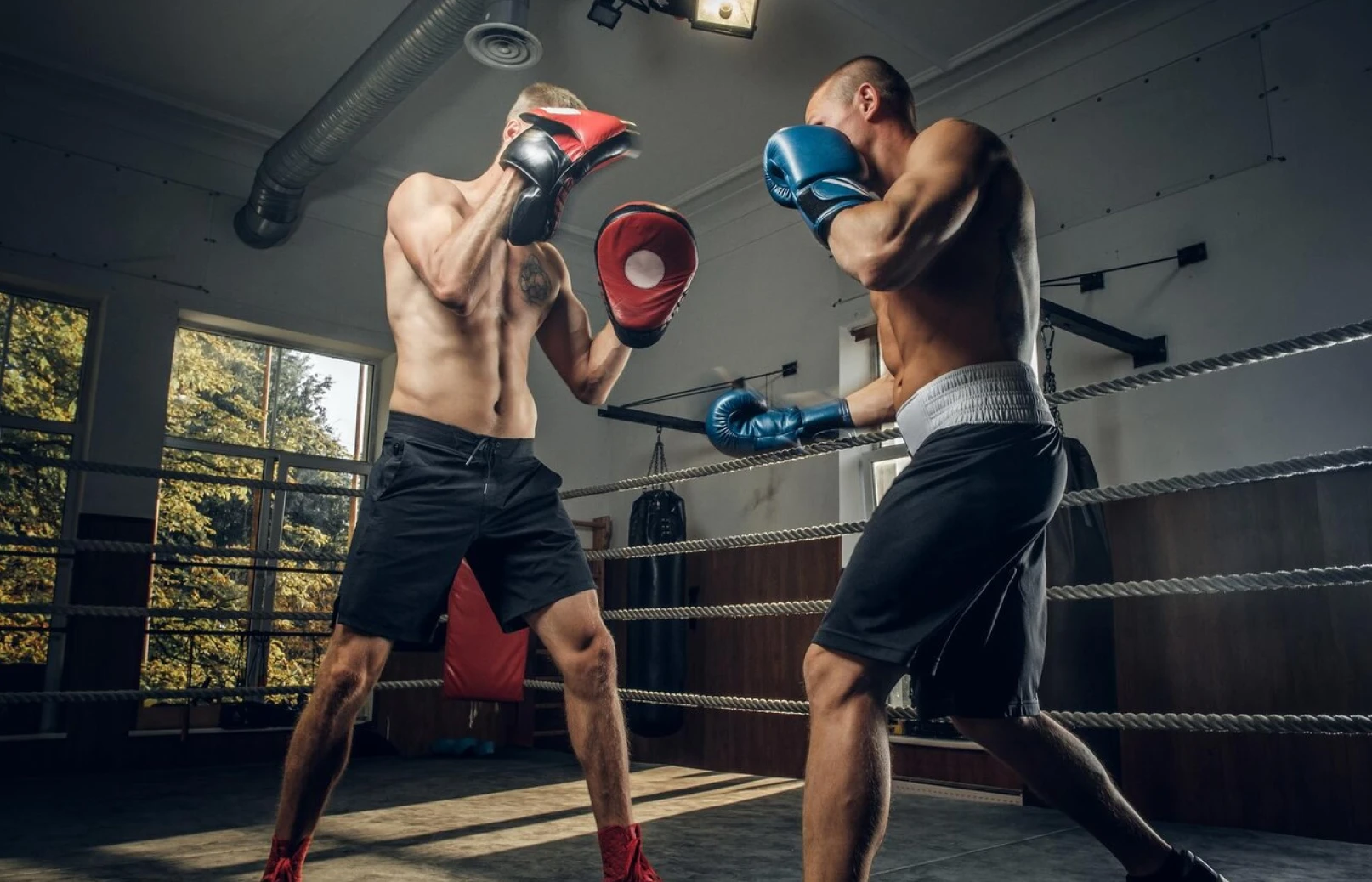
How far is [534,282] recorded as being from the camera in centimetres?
201

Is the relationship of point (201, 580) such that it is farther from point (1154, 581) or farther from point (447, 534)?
point (1154, 581)

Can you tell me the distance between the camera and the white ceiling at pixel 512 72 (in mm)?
4328

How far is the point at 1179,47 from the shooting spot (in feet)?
12.9

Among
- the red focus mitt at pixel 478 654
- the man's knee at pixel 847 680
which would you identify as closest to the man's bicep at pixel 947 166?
the man's knee at pixel 847 680

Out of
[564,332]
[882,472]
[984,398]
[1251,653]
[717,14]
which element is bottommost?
[1251,653]

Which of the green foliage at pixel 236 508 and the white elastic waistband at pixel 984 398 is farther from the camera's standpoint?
the green foliage at pixel 236 508

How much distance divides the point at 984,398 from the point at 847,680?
39 cm

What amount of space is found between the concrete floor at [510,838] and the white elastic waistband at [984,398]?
3.82 feet

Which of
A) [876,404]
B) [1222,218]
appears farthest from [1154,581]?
[1222,218]

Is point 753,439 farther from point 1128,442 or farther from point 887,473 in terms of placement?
point 887,473

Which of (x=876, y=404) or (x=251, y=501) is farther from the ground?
(x=251, y=501)

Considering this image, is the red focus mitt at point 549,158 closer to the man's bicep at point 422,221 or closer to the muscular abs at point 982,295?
the man's bicep at point 422,221

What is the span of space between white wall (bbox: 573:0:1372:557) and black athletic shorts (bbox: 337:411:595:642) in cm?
271

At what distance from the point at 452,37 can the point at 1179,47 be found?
9.80ft
